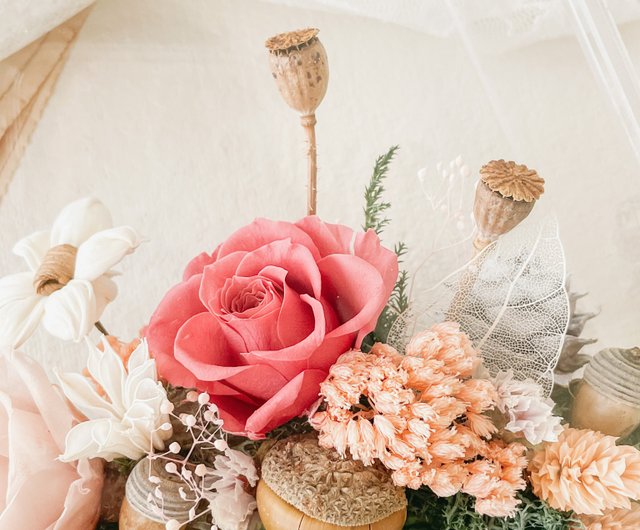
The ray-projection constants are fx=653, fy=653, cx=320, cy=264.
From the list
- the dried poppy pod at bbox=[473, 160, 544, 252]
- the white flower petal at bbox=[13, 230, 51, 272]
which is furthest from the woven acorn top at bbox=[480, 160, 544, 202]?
the white flower petal at bbox=[13, 230, 51, 272]

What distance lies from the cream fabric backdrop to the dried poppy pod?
0.23 m

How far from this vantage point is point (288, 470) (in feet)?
1.20

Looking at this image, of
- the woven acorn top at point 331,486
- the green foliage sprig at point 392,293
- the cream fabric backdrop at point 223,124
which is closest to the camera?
the woven acorn top at point 331,486

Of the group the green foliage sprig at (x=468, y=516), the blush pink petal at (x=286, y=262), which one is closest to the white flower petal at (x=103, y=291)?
the blush pink petal at (x=286, y=262)

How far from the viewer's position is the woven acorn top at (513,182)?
0.38 m

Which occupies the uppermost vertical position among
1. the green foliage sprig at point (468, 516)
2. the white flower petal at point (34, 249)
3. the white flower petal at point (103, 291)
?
the white flower petal at point (34, 249)

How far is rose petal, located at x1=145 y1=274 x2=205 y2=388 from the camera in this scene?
0.40 m

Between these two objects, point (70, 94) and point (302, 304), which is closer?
point (302, 304)

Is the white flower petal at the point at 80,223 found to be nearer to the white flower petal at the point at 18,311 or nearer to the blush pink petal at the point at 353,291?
the white flower petal at the point at 18,311

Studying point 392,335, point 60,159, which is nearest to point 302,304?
point 392,335

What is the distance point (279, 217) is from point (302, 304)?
31 cm

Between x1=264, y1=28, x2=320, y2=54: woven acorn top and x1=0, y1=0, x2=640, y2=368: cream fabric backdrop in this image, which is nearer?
x1=264, y1=28, x2=320, y2=54: woven acorn top

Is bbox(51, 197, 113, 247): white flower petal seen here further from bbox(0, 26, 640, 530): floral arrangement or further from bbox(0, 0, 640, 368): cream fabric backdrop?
bbox(0, 0, 640, 368): cream fabric backdrop

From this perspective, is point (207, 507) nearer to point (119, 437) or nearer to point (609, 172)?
point (119, 437)
